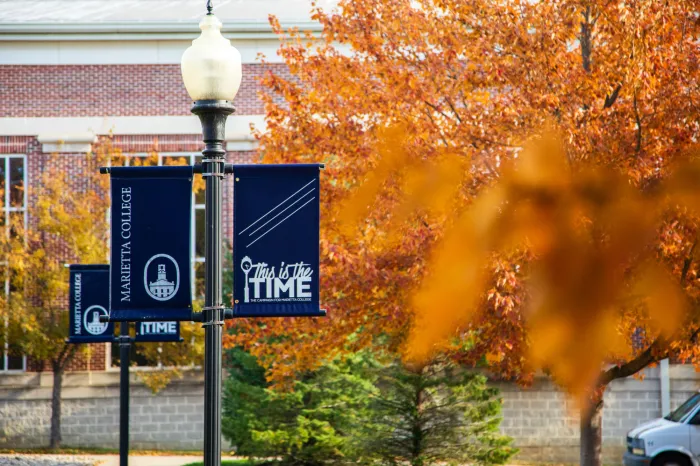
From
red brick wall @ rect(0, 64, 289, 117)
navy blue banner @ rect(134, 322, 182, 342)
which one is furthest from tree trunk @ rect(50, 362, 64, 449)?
navy blue banner @ rect(134, 322, 182, 342)

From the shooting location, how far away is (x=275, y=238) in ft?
20.9

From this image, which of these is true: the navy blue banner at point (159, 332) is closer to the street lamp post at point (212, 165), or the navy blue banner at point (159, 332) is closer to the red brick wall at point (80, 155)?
the street lamp post at point (212, 165)

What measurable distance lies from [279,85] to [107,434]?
40.0 feet

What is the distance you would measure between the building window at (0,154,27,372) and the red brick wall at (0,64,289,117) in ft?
3.96

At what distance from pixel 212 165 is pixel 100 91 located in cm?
1783

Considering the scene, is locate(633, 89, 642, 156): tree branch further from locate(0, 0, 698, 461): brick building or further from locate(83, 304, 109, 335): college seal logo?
locate(0, 0, 698, 461): brick building

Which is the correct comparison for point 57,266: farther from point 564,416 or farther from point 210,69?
point 210,69

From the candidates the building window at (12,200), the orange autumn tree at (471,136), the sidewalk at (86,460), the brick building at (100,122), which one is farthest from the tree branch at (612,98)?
the building window at (12,200)

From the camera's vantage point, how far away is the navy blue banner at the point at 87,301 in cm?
1294

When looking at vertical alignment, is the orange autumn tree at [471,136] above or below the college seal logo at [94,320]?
above

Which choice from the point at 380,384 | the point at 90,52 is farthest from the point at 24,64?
the point at 380,384

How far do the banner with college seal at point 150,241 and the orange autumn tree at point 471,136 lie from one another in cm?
478

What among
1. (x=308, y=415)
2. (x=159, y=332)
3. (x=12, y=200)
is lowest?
(x=308, y=415)

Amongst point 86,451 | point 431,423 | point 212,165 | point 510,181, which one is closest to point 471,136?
point 510,181
